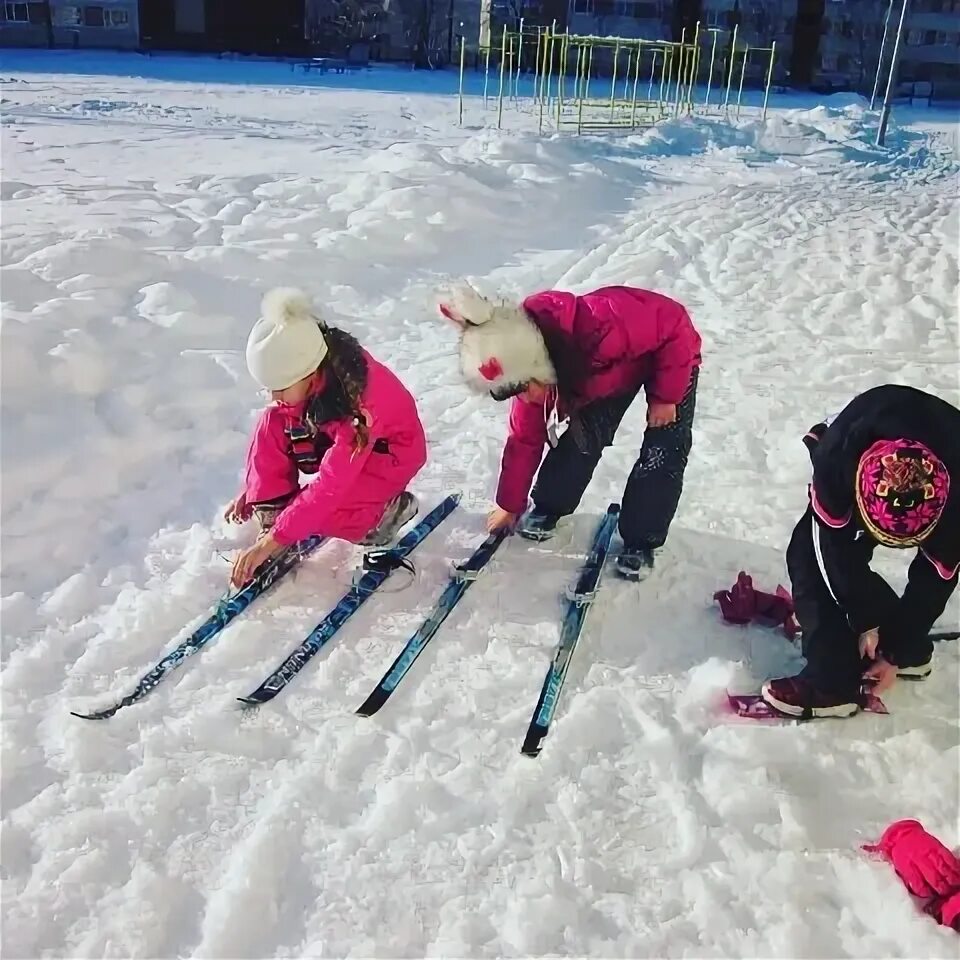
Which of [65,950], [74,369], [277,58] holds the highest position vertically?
[277,58]

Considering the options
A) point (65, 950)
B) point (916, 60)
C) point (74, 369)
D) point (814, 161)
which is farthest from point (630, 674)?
point (916, 60)

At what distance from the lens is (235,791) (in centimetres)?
219

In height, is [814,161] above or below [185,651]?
above

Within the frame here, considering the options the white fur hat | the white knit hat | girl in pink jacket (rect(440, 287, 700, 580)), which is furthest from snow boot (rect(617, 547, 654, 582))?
the white knit hat

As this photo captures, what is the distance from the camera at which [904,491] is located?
1.99m

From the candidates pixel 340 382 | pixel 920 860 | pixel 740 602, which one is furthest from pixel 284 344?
pixel 920 860

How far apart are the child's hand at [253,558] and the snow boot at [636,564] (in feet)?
3.73

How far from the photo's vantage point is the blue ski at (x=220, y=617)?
7.98 feet

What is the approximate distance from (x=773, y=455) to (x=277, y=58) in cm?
1882

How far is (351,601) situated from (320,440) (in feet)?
1.71

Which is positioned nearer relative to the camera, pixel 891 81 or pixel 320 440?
pixel 320 440

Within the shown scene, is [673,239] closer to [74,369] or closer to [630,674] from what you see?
[74,369]

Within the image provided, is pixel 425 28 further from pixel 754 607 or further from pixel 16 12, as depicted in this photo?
pixel 754 607

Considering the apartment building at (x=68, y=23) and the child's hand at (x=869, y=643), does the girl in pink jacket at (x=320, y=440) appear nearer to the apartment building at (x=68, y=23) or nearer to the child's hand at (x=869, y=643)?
the child's hand at (x=869, y=643)
